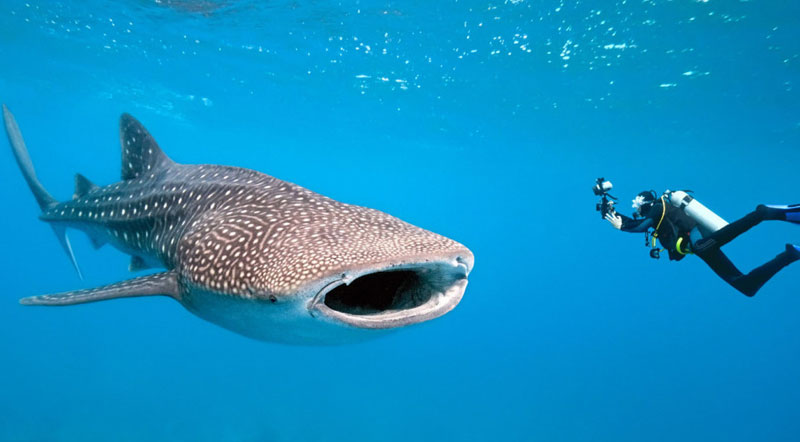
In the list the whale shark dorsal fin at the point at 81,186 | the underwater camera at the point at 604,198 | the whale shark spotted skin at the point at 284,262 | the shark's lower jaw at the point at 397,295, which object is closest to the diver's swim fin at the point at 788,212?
the underwater camera at the point at 604,198

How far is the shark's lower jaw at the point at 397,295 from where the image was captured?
2006 millimetres

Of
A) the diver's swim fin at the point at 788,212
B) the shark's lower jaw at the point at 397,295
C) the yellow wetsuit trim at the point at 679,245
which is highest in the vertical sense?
the diver's swim fin at the point at 788,212

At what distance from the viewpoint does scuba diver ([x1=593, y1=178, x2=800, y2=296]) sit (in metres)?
6.71

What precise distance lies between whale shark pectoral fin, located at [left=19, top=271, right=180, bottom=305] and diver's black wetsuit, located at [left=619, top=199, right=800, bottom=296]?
24.2 ft

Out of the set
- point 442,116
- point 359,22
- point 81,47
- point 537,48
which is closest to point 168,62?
point 81,47

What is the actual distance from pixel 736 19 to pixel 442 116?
15.3 meters

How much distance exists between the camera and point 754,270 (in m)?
6.97

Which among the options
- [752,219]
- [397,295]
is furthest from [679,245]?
[397,295]

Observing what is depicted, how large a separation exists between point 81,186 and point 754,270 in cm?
Result: 1042

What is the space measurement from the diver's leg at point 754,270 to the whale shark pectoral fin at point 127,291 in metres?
7.61

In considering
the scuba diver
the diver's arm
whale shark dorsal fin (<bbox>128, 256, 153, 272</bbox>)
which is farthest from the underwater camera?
whale shark dorsal fin (<bbox>128, 256, 153, 272</bbox>)

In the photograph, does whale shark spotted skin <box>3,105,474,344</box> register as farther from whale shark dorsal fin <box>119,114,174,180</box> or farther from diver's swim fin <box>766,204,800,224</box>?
diver's swim fin <box>766,204,800,224</box>

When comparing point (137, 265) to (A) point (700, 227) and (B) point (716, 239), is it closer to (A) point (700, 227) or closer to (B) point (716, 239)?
(B) point (716, 239)

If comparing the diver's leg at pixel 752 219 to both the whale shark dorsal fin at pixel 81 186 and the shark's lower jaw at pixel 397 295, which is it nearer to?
the shark's lower jaw at pixel 397 295
